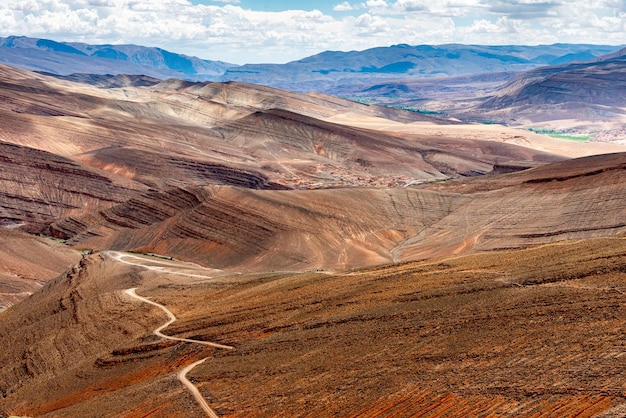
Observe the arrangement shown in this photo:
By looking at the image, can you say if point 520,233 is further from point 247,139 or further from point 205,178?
point 247,139

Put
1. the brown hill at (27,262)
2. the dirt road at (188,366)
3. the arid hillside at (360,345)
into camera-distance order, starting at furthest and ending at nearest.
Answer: the brown hill at (27,262)
the dirt road at (188,366)
the arid hillside at (360,345)

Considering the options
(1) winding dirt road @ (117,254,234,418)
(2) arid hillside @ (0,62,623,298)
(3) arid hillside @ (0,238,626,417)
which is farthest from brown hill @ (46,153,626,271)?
(3) arid hillside @ (0,238,626,417)

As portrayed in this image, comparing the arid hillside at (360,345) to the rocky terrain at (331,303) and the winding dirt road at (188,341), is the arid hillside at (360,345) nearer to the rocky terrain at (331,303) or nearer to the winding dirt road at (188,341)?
the rocky terrain at (331,303)

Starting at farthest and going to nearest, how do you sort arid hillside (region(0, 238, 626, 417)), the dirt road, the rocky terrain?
the dirt road
the rocky terrain
arid hillside (region(0, 238, 626, 417))

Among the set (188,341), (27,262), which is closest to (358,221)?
(27,262)

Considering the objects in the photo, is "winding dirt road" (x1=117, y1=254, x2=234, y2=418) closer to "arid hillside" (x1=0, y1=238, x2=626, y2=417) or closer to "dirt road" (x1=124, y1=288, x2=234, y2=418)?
"dirt road" (x1=124, y1=288, x2=234, y2=418)

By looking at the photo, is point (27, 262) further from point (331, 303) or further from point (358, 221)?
point (331, 303)

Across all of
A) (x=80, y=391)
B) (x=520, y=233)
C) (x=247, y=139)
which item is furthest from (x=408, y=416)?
(x=247, y=139)

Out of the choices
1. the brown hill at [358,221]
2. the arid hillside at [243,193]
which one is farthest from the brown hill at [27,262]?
the brown hill at [358,221]
